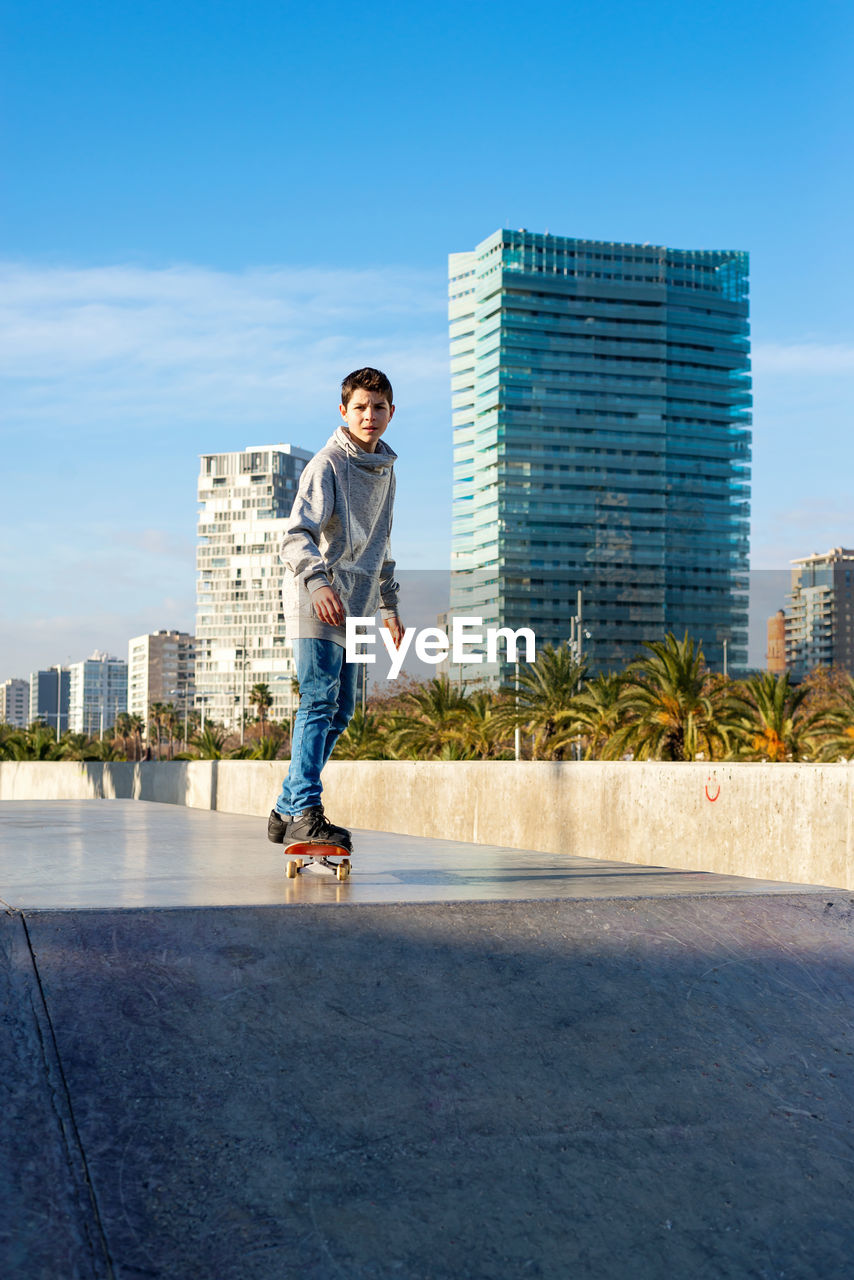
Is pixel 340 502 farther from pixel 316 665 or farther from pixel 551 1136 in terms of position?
pixel 551 1136

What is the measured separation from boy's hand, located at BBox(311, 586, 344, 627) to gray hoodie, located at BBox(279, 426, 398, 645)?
40 mm

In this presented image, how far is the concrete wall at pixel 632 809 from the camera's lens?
5.00m

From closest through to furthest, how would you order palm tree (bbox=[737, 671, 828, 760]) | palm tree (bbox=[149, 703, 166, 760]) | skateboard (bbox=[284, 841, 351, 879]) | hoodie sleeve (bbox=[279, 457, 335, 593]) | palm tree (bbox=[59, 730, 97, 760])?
1. skateboard (bbox=[284, 841, 351, 879])
2. hoodie sleeve (bbox=[279, 457, 335, 593])
3. palm tree (bbox=[737, 671, 828, 760])
4. palm tree (bbox=[59, 730, 97, 760])
5. palm tree (bbox=[149, 703, 166, 760])

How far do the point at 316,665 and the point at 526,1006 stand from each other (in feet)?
5.89

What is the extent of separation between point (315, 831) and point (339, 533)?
1098 millimetres

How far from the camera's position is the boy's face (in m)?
4.16

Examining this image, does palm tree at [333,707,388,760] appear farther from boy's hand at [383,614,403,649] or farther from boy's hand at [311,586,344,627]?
boy's hand at [311,586,344,627]

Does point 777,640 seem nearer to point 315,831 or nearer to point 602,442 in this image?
point 602,442

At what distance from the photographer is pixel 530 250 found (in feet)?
503

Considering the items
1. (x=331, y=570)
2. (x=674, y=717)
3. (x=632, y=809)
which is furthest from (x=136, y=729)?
(x=331, y=570)

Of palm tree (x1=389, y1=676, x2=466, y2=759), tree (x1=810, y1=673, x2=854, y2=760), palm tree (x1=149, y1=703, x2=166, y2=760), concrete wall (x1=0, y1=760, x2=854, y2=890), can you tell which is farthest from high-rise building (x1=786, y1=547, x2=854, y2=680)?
concrete wall (x1=0, y1=760, x2=854, y2=890)

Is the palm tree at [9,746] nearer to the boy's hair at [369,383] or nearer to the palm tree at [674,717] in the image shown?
the palm tree at [674,717]

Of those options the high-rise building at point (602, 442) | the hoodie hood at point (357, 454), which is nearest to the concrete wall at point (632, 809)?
the hoodie hood at point (357, 454)

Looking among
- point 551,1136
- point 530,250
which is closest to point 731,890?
point 551,1136
